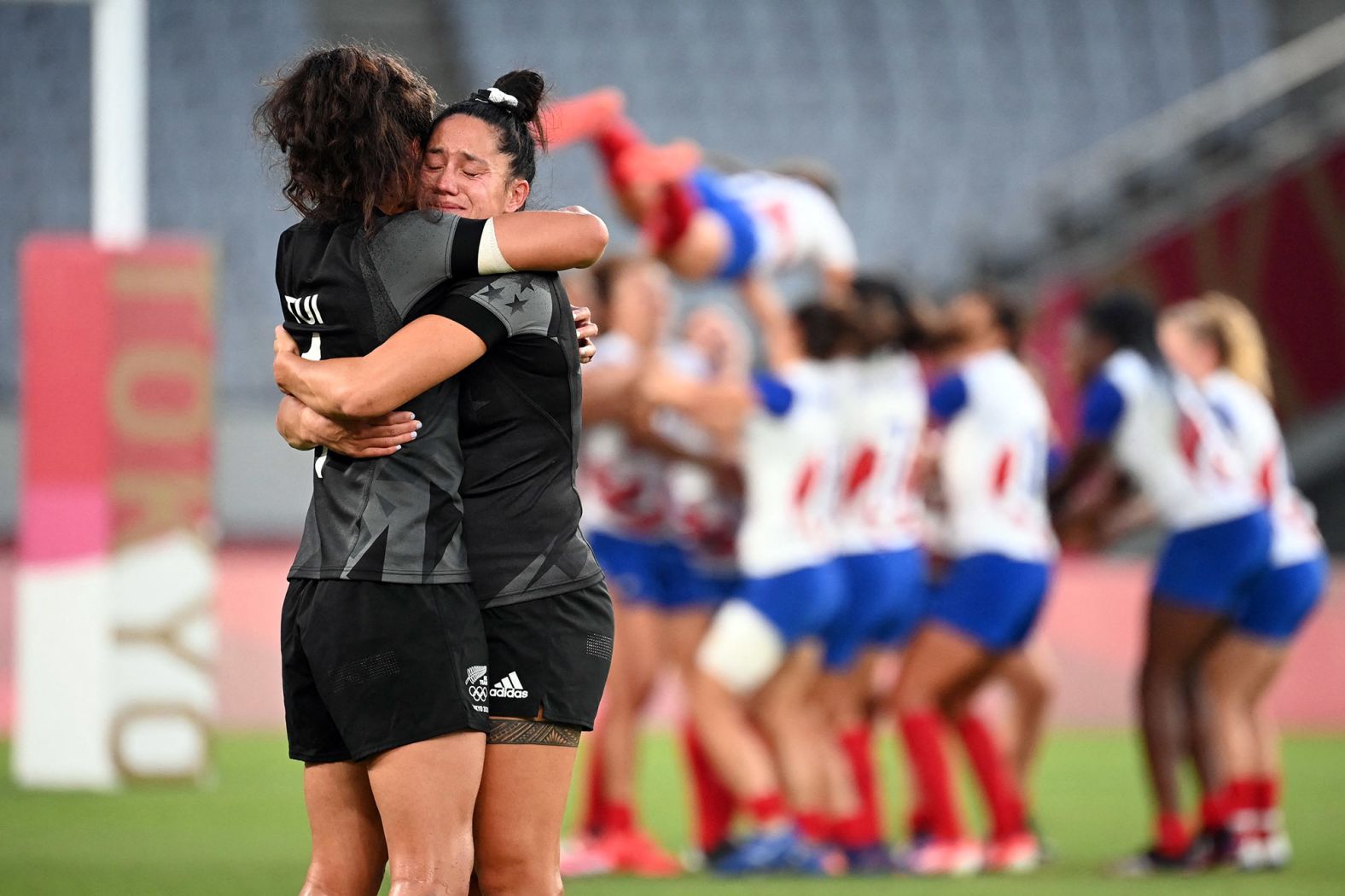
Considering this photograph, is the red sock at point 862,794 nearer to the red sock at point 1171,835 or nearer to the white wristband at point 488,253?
the red sock at point 1171,835

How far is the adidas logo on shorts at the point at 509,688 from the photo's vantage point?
3.15 metres

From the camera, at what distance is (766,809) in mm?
6676

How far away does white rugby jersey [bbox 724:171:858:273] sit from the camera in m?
6.93

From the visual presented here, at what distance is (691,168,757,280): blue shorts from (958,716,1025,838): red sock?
1962 millimetres

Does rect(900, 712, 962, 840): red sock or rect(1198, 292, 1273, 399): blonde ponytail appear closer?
rect(900, 712, 962, 840): red sock

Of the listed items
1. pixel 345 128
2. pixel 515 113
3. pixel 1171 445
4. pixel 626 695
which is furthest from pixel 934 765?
pixel 345 128

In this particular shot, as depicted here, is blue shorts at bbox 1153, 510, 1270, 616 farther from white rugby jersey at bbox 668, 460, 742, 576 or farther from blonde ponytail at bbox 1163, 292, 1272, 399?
white rugby jersey at bbox 668, 460, 742, 576

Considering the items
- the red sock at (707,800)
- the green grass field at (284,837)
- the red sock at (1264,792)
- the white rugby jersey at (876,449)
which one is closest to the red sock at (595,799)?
the red sock at (707,800)

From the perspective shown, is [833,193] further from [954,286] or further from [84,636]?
[954,286]

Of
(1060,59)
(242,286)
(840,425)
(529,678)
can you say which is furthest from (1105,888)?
(1060,59)

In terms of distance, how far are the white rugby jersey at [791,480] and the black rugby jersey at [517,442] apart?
3.73m

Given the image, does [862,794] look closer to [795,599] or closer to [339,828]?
[795,599]

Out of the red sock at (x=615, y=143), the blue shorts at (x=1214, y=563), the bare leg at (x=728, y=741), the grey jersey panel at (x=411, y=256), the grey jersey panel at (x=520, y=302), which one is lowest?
the bare leg at (x=728, y=741)

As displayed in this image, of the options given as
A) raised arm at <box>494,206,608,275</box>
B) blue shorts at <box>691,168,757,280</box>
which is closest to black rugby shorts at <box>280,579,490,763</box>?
raised arm at <box>494,206,608,275</box>
